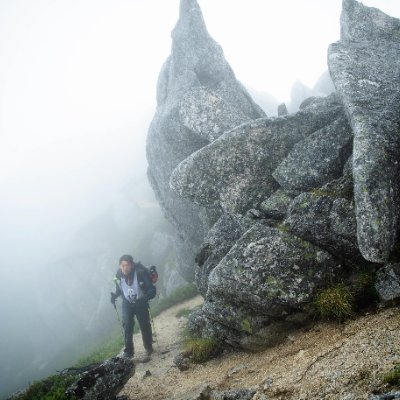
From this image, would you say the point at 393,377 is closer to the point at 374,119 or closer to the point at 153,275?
the point at 374,119

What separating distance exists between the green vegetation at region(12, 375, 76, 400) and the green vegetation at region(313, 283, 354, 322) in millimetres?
7474

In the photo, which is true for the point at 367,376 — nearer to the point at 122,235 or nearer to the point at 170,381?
the point at 170,381

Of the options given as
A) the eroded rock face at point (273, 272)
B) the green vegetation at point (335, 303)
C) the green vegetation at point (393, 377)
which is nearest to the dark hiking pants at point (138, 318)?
the eroded rock face at point (273, 272)

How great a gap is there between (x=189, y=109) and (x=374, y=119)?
13.3 meters

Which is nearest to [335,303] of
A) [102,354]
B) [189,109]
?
[102,354]

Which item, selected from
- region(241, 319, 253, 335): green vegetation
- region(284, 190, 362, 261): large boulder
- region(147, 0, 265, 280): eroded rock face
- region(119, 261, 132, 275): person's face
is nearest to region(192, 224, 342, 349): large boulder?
region(241, 319, 253, 335): green vegetation

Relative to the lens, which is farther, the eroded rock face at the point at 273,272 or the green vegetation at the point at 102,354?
the green vegetation at the point at 102,354

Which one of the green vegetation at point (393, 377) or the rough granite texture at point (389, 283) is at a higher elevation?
the rough granite texture at point (389, 283)

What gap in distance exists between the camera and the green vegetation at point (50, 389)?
8.45m

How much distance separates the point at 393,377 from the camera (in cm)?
514

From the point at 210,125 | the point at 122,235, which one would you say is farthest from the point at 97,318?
the point at 210,125

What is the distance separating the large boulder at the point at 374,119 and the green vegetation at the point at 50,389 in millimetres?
9387

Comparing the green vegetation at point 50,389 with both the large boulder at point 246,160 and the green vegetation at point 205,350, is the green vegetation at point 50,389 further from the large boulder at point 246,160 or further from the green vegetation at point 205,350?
the large boulder at point 246,160

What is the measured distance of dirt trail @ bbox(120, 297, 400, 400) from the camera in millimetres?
5852
